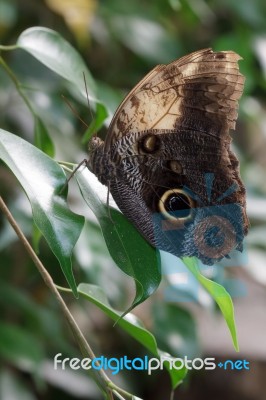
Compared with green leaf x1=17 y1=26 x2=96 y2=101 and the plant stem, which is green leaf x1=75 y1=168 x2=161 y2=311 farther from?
green leaf x1=17 y1=26 x2=96 y2=101

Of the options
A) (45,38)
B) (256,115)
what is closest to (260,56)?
(256,115)

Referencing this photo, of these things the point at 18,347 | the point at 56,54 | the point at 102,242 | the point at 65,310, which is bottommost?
the point at 18,347

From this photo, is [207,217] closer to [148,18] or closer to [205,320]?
[148,18]

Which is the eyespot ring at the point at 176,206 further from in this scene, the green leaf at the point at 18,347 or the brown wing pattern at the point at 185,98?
the green leaf at the point at 18,347

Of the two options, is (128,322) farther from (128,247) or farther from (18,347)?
(18,347)

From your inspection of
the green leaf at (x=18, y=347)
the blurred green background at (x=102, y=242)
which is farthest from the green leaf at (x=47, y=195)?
the green leaf at (x=18, y=347)

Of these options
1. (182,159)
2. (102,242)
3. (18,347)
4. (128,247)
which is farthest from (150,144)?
(18,347)
